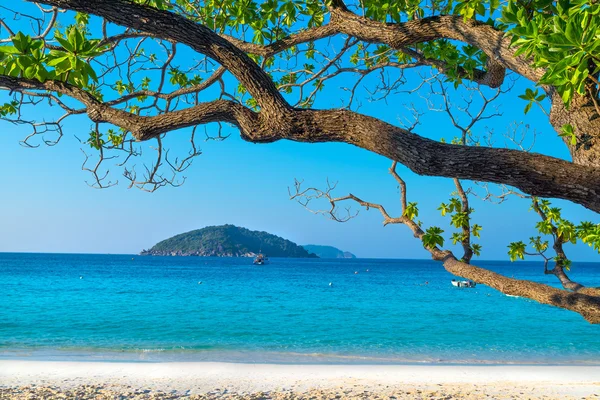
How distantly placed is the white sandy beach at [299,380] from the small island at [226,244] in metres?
150

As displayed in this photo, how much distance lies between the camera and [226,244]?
16162 centimetres

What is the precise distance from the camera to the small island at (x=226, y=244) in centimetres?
16188

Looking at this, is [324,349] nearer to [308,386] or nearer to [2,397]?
[308,386]

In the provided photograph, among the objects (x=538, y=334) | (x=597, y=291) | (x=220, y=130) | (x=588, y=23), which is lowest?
(x=538, y=334)

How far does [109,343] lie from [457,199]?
49.8 feet

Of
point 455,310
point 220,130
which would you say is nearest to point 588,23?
point 220,130

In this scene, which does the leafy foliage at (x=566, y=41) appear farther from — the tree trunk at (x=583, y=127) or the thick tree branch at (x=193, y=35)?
the thick tree branch at (x=193, y=35)

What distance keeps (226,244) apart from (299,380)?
507ft

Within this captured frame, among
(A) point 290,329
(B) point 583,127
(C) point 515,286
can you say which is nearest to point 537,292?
(C) point 515,286

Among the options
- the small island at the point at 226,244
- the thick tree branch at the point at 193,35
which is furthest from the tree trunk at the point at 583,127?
the small island at the point at 226,244

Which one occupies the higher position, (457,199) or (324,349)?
(457,199)

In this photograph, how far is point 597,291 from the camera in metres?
3.54

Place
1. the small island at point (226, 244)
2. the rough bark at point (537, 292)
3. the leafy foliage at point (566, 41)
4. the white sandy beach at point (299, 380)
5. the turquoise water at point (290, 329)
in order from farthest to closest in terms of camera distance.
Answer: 1. the small island at point (226, 244)
2. the turquoise water at point (290, 329)
3. the white sandy beach at point (299, 380)
4. the rough bark at point (537, 292)
5. the leafy foliage at point (566, 41)

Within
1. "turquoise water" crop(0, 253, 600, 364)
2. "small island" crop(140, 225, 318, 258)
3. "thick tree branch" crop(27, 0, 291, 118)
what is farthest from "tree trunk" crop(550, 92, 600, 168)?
→ "small island" crop(140, 225, 318, 258)
